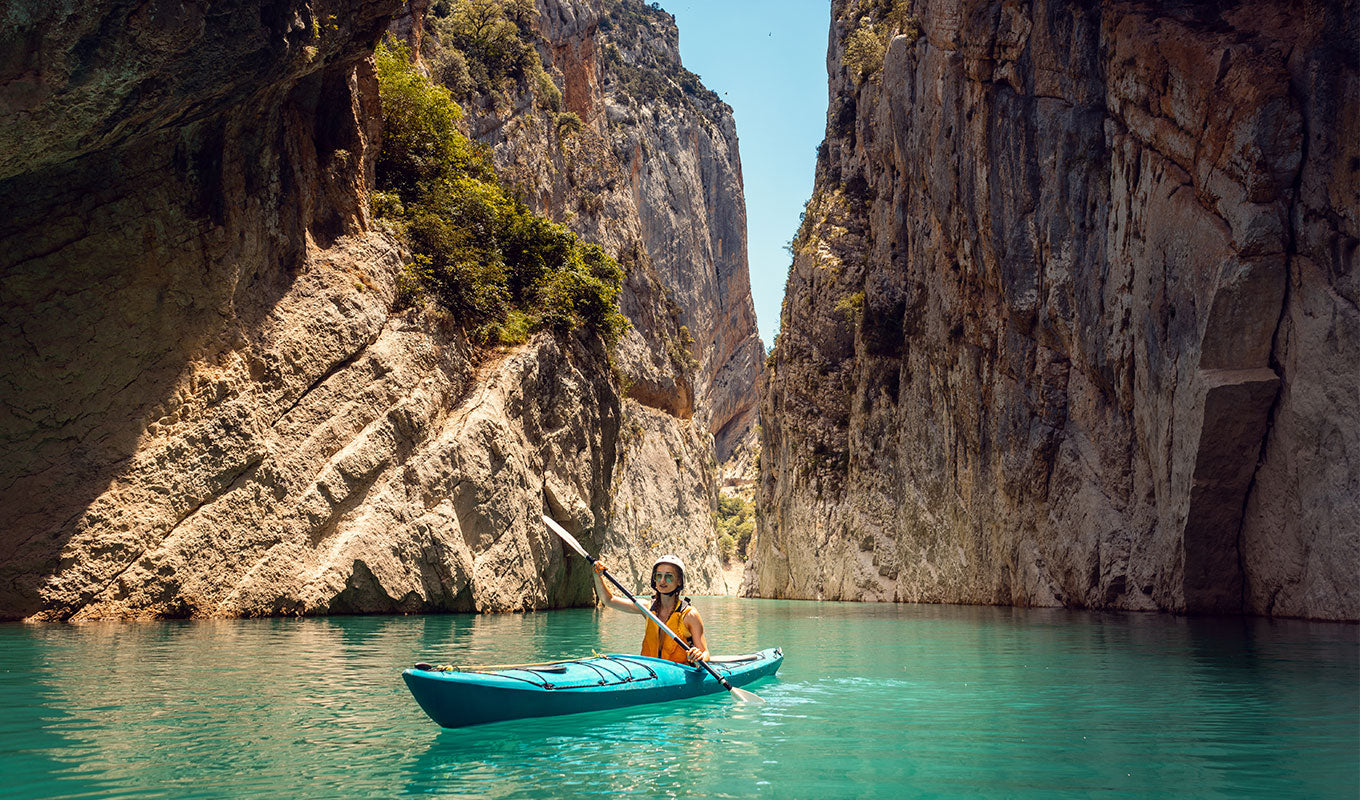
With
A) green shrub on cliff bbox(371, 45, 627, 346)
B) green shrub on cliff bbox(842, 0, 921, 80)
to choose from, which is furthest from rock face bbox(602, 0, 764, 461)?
green shrub on cliff bbox(371, 45, 627, 346)

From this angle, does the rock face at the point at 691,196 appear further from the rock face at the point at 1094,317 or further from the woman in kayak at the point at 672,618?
the woman in kayak at the point at 672,618

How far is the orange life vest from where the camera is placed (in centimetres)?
939

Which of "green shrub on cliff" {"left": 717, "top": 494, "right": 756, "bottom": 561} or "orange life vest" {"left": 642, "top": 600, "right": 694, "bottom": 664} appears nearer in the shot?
"orange life vest" {"left": 642, "top": 600, "right": 694, "bottom": 664}

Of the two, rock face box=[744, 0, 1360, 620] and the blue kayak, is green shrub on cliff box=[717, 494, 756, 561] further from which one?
the blue kayak

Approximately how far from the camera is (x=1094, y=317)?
80.5 ft

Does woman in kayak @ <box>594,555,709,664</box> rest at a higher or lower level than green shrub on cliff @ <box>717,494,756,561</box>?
lower

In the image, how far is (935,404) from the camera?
116 feet

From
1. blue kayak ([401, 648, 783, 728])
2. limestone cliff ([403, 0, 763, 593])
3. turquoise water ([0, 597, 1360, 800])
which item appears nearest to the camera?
turquoise water ([0, 597, 1360, 800])

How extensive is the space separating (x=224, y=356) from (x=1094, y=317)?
21.1 m

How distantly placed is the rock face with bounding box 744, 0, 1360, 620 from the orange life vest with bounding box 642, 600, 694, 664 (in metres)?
13.1

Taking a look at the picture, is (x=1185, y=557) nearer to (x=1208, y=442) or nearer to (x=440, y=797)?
(x=1208, y=442)

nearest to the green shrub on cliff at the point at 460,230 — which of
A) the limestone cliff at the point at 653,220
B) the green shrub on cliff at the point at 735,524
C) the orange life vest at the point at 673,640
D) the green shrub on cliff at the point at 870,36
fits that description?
the limestone cliff at the point at 653,220

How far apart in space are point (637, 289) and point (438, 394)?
32.6 meters

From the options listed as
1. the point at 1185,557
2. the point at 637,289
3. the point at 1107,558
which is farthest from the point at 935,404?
the point at 637,289
